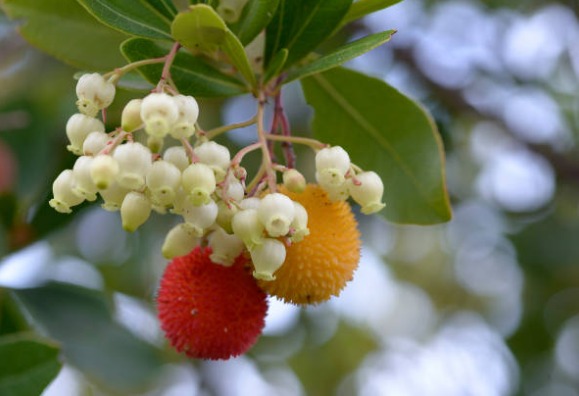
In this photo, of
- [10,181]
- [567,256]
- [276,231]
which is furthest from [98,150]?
[567,256]

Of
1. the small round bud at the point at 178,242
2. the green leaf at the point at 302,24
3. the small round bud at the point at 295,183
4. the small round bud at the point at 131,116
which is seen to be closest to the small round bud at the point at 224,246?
the small round bud at the point at 178,242

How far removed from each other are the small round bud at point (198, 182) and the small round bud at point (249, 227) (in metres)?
0.07

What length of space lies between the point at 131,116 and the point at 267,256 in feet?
0.90

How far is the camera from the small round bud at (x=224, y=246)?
102 cm

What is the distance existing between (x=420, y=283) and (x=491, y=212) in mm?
895

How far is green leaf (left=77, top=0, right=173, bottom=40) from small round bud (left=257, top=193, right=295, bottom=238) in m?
0.34

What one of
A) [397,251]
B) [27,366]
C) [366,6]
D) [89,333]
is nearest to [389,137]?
[366,6]

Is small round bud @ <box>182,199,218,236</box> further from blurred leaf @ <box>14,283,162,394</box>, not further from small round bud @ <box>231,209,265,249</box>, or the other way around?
blurred leaf @ <box>14,283,162,394</box>

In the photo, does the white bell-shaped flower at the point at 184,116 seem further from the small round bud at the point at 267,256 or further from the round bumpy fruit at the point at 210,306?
the round bumpy fruit at the point at 210,306

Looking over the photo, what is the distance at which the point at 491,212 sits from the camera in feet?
11.2

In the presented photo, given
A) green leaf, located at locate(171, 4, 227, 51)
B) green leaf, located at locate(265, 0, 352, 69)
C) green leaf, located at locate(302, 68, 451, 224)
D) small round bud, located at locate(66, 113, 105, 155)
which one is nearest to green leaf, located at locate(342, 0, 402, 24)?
green leaf, located at locate(265, 0, 352, 69)

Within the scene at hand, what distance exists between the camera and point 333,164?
953 millimetres

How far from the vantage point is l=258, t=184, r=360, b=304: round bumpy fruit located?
3.32 ft

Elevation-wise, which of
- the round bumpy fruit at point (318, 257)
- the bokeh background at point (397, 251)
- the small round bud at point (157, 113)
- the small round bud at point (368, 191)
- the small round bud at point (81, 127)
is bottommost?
the bokeh background at point (397, 251)
